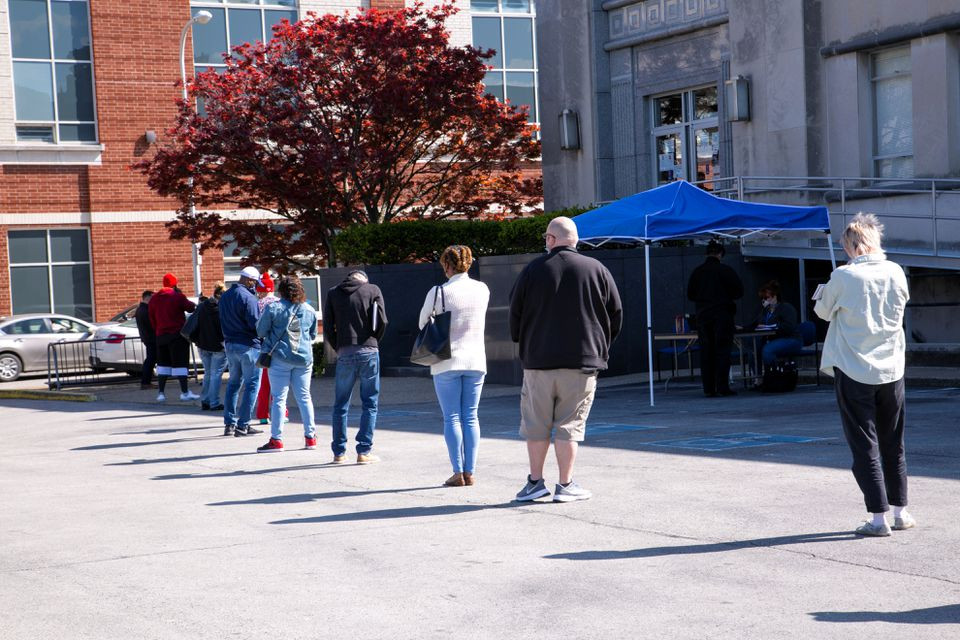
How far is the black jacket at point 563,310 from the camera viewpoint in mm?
8383

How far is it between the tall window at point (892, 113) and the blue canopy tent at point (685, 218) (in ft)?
14.7

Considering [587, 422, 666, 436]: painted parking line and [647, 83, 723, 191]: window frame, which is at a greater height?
[647, 83, 723, 191]: window frame

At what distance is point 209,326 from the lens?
16578 millimetres

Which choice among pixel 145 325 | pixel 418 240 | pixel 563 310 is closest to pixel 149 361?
pixel 145 325

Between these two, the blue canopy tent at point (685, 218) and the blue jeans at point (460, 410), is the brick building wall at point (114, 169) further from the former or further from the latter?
the blue jeans at point (460, 410)

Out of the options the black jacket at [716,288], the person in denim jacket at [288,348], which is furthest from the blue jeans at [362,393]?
the black jacket at [716,288]

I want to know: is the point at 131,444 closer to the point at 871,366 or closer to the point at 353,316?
the point at 353,316

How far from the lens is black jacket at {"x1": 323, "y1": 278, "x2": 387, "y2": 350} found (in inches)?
435

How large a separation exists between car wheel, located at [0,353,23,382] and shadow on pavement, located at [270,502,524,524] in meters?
21.2

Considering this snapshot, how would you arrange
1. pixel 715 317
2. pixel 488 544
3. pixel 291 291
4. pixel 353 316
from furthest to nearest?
pixel 715 317 → pixel 291 291 → pixel 353 316 → pixel 488 544

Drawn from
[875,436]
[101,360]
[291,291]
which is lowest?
[101,360]

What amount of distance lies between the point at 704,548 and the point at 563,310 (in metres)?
2.04

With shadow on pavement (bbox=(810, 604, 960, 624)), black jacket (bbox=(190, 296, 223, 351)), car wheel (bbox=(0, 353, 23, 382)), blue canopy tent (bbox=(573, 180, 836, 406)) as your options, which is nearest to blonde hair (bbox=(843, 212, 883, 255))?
shadow on pavement (bbox=(810, 604, 960, 624))

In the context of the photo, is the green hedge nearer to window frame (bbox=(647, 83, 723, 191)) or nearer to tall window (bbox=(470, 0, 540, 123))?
window frame (bbox=(647, 83, 723, 191))
